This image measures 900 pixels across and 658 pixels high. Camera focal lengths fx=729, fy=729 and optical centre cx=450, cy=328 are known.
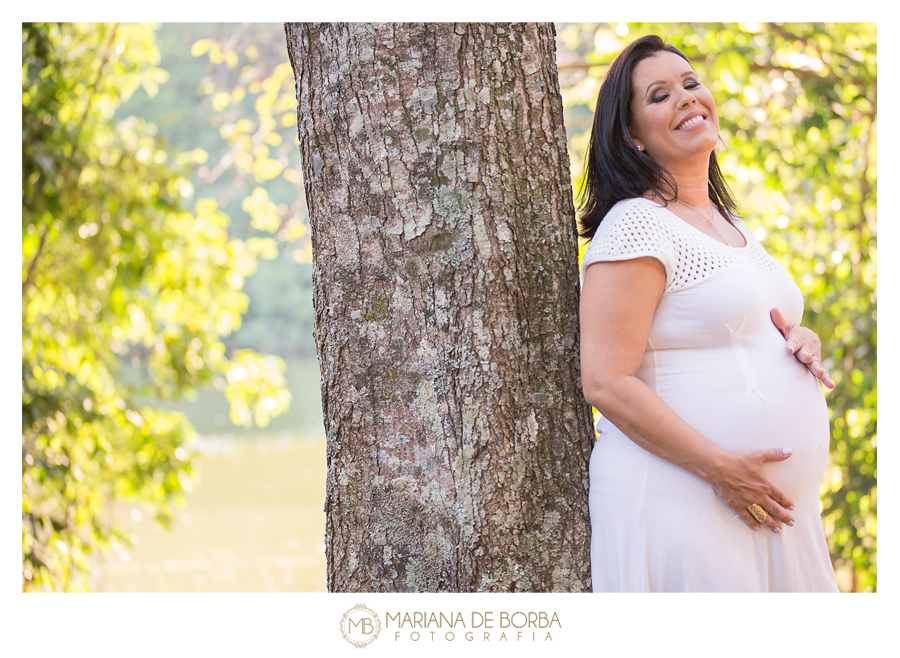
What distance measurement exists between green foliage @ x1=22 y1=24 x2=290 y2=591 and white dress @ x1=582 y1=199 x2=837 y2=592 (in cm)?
236

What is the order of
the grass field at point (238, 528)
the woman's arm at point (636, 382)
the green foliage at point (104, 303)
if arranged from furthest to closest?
1. the grass field at point (238, 528)
2. the green foliage at point (104, 303)
3. the woman's arm at point (636, 382)

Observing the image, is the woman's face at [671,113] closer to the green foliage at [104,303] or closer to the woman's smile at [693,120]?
the woman's smile at [693,120]

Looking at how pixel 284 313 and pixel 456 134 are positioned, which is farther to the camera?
pixel 284 313

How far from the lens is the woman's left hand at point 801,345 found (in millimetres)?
1226

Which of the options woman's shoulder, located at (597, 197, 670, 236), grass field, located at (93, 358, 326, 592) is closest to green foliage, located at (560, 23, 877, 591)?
woman's shoulder, located at (597, 197, 670, 236)

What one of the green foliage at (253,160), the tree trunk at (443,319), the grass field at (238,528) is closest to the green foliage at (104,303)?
the grass field at (238,528)

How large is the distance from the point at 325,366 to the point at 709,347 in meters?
0.64

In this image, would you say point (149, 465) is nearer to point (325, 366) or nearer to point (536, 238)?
point (325, 366)

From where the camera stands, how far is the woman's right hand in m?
1.13

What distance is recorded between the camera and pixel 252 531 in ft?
20.2
